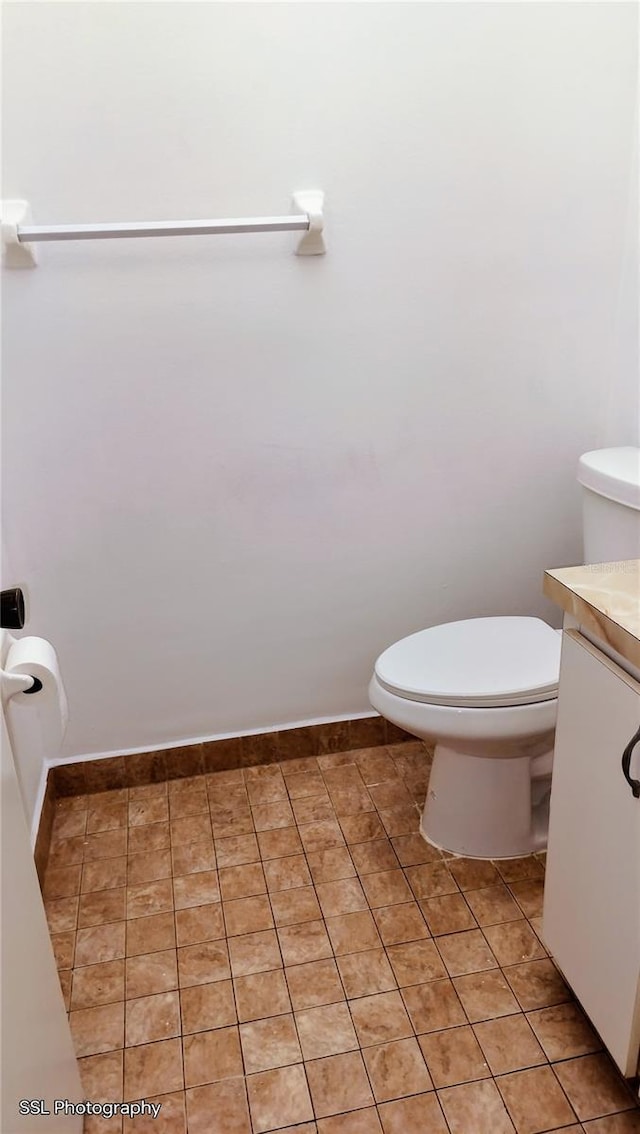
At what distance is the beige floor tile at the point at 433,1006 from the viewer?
1398 mm

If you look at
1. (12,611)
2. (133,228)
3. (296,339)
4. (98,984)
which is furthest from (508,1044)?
(133,228)

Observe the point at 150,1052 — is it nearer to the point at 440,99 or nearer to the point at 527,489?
the point at 527,489

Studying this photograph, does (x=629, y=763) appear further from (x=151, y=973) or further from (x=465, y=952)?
(x=151, y=973)

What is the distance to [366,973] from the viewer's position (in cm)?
150

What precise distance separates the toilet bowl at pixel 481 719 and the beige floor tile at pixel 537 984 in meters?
0.29

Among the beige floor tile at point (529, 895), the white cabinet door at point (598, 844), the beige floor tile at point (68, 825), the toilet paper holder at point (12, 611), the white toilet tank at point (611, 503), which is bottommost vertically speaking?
the beige floor tile at point (529, 895)

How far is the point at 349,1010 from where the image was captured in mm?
1431

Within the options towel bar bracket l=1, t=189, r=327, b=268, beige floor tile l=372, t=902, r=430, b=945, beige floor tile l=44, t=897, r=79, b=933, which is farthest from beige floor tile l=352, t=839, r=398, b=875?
towel bar bracket l=1, t=189, r=327, b=268

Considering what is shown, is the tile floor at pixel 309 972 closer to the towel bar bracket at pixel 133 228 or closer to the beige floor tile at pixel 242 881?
the beige floor tile at pixel 242 881

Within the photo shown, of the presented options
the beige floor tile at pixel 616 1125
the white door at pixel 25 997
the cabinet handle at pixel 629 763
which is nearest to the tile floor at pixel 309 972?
the beige floor tile at pixel 616 1125

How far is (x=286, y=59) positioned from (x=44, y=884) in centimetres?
172

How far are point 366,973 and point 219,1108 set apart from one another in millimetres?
342

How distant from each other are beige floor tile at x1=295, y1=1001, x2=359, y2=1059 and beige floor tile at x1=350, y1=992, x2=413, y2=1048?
2cm

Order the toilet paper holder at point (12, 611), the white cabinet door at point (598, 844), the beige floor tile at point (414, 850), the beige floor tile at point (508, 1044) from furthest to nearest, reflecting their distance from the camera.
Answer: the beige floor tile at point (414, 850) → the beige floor tile at point (508, 1044) → the white cabinet door at point (598, 844) → the toilet paper holder at point (12, 611)
